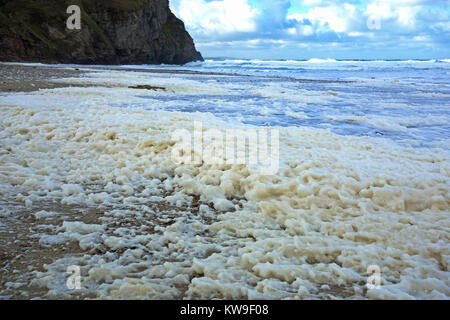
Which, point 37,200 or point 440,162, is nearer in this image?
point 37,200

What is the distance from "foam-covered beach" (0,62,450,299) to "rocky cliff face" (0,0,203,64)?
161ft

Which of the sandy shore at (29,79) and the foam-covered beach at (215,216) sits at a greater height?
the sandy shore at (29,79)

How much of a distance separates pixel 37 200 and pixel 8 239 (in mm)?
1180

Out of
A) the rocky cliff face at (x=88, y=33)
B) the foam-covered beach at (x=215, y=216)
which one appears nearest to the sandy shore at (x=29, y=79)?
the foam-covered beach at (x=215, y=216)

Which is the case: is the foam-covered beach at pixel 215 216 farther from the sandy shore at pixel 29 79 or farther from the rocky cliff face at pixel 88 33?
the rocky cliff face at pixel 88 33

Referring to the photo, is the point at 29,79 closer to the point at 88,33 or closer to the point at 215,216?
the point at 215,216

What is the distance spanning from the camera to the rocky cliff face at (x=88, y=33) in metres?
49.4

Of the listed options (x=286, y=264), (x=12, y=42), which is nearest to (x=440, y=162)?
(x=286, y=264)

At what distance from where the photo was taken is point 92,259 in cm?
353

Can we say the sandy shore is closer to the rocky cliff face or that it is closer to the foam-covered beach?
the foam-covered beach

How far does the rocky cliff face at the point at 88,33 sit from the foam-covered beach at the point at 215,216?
48.9m
